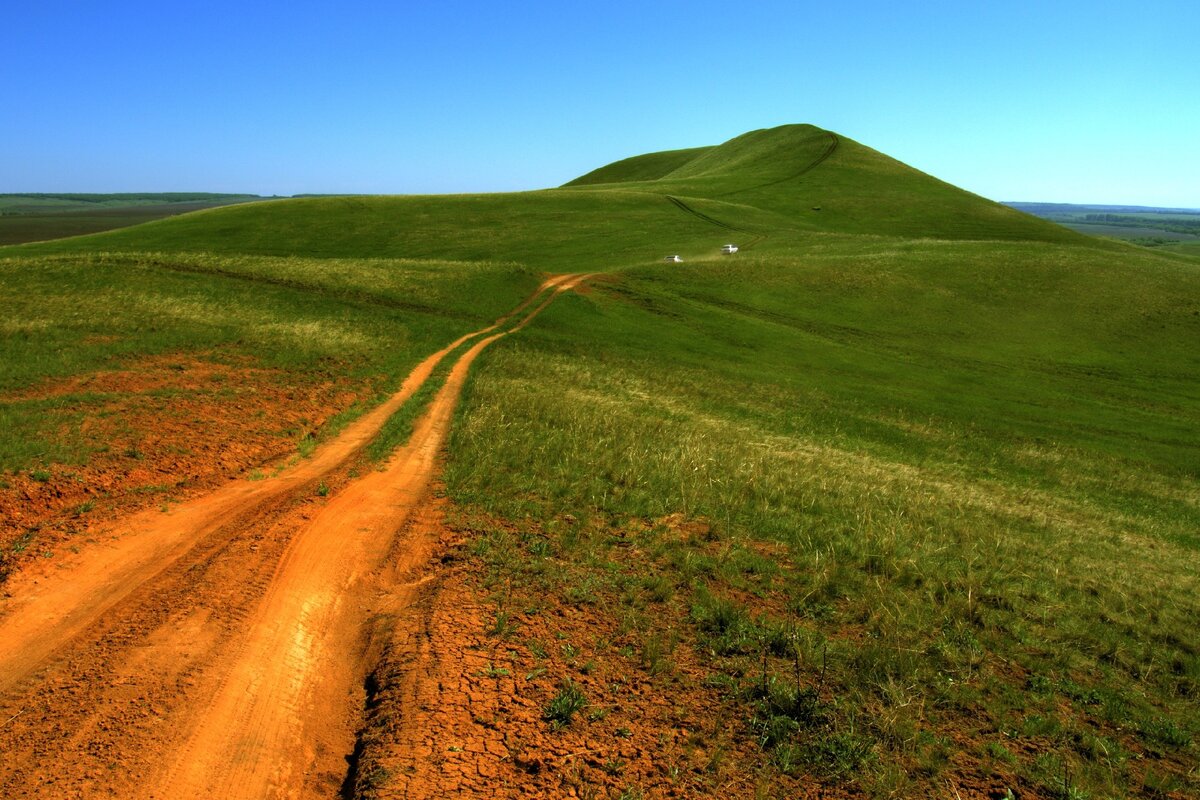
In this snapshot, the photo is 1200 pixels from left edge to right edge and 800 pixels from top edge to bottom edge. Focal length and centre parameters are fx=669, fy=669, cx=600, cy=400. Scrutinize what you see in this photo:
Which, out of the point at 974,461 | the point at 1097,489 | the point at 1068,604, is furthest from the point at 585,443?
the point at 1097,489

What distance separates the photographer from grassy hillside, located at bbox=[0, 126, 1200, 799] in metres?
8.57

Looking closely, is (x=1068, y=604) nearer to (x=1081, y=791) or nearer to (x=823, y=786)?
(x=1081, y=791)

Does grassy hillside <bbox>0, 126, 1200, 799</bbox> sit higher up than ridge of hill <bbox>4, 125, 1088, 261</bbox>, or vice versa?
ridge of hill <bbox>4, 125, 1088, 261</bbox>

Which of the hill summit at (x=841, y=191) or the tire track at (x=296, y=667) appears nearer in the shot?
the tire track at (x=296, y=667)

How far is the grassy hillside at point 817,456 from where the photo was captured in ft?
28.1

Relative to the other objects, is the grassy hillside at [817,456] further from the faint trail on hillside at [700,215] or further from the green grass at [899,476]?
the faint trail on hillside at [700,215]

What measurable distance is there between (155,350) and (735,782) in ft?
82.8

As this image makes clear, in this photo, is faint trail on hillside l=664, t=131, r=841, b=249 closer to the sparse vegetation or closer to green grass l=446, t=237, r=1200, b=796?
green grass l=446, t=237, r=1200, b=796

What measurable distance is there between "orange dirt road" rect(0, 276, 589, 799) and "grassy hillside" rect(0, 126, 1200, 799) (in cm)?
225

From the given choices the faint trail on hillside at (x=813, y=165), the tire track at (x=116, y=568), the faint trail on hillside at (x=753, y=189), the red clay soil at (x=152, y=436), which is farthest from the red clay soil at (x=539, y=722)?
the faint trail on hillside at (x=813, y=165)

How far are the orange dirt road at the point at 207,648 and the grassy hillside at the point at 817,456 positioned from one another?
2.25 meters

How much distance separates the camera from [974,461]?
26.0 meters

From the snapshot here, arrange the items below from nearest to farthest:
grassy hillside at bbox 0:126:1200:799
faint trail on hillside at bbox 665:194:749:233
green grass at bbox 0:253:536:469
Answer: grassy hillside at bbox 0:126:1200:799 < green grass at bbox 0:253:536:469 < faint trail on hillside at bbox 665:194:749:233

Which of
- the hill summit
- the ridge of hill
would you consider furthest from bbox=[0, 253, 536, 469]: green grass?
the hill summit
